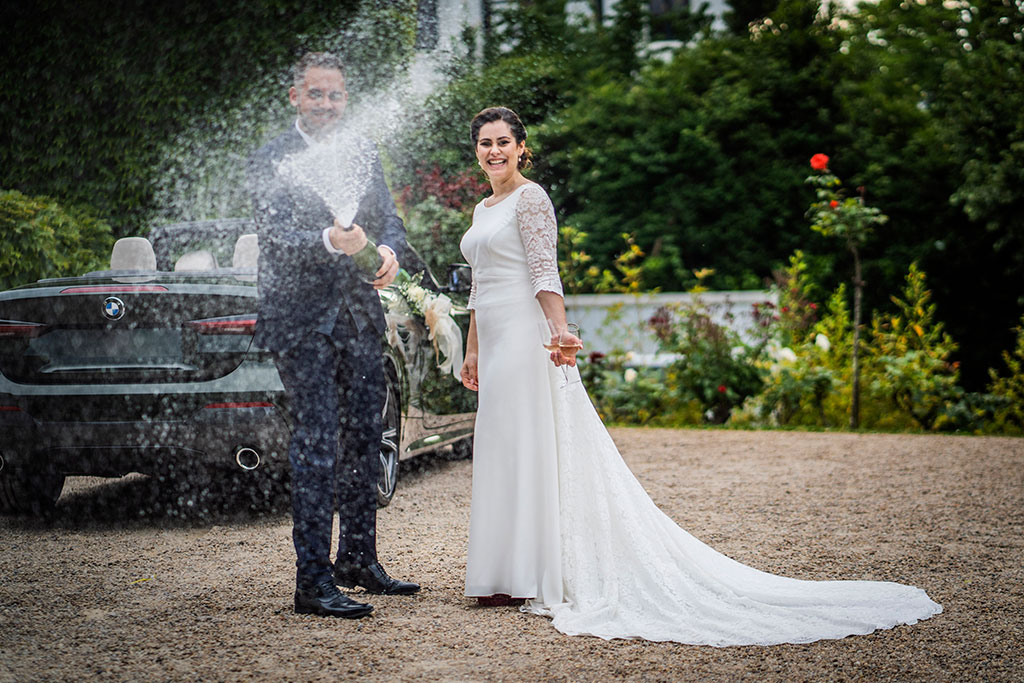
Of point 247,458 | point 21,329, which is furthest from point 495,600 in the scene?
point 21,329

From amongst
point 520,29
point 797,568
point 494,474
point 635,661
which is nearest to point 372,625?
point 494,474

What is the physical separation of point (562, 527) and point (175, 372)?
1.96 metres

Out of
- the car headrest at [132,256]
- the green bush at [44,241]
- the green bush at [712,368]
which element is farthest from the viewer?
the green bush at [712,368]

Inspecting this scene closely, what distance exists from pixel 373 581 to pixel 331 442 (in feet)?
1.95

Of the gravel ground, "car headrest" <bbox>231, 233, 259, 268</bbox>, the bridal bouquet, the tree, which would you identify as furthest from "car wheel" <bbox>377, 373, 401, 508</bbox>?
the tree

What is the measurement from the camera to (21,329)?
4.55m

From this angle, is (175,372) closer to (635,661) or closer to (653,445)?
(635,661)

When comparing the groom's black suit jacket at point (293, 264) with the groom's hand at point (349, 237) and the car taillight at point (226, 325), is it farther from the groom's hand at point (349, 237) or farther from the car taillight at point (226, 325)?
the car taillight at point (226, 325)

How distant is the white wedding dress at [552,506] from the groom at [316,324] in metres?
0.40

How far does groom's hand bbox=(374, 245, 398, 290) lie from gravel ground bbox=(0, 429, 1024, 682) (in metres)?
1.12

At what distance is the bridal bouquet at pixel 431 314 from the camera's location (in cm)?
526

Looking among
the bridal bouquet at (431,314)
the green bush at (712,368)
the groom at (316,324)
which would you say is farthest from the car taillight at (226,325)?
the green bush at (712,368)

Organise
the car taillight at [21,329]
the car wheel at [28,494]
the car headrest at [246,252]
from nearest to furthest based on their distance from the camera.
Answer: the car taillight at [21,329] → the car wheel at [28,494] → the car headrest at [246,252]

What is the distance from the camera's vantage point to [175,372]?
4438 mm
